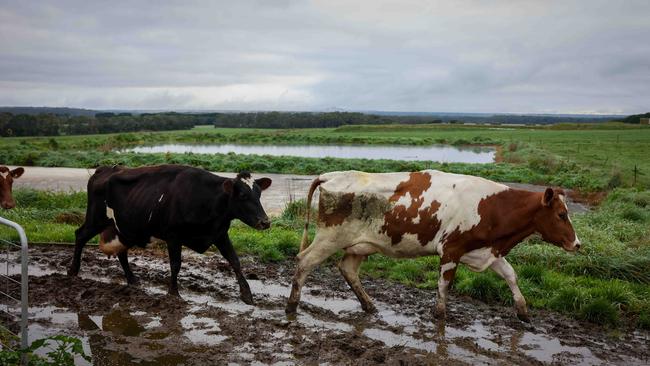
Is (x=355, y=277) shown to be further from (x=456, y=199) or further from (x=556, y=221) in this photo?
(x=556, y=221)

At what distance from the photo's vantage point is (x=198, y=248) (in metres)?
8.42

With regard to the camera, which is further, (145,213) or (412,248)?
(145,213)

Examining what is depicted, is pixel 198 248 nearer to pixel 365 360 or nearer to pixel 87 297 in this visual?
pixel 87 297

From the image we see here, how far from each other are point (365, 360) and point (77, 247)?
524 cm

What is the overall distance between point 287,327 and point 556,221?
3.74 metres

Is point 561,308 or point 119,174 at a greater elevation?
point 119,174

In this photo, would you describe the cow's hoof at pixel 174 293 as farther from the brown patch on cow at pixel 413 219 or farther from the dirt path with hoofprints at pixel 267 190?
the dirt path with hoofprints at pixel 267 190

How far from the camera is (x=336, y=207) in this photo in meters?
7.74

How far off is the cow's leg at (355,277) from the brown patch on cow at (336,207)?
60cm

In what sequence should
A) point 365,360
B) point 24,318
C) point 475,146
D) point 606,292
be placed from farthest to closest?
point 475,146 < point 606,292 < point 365,360 < point 24,318

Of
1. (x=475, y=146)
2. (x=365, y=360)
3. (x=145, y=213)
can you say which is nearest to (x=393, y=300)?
(x=365, y=360)

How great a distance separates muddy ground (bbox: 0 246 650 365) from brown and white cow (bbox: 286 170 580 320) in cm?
44

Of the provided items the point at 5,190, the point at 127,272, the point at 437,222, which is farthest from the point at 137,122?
the point at 437,222

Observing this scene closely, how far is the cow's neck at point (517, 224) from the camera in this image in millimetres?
7629
